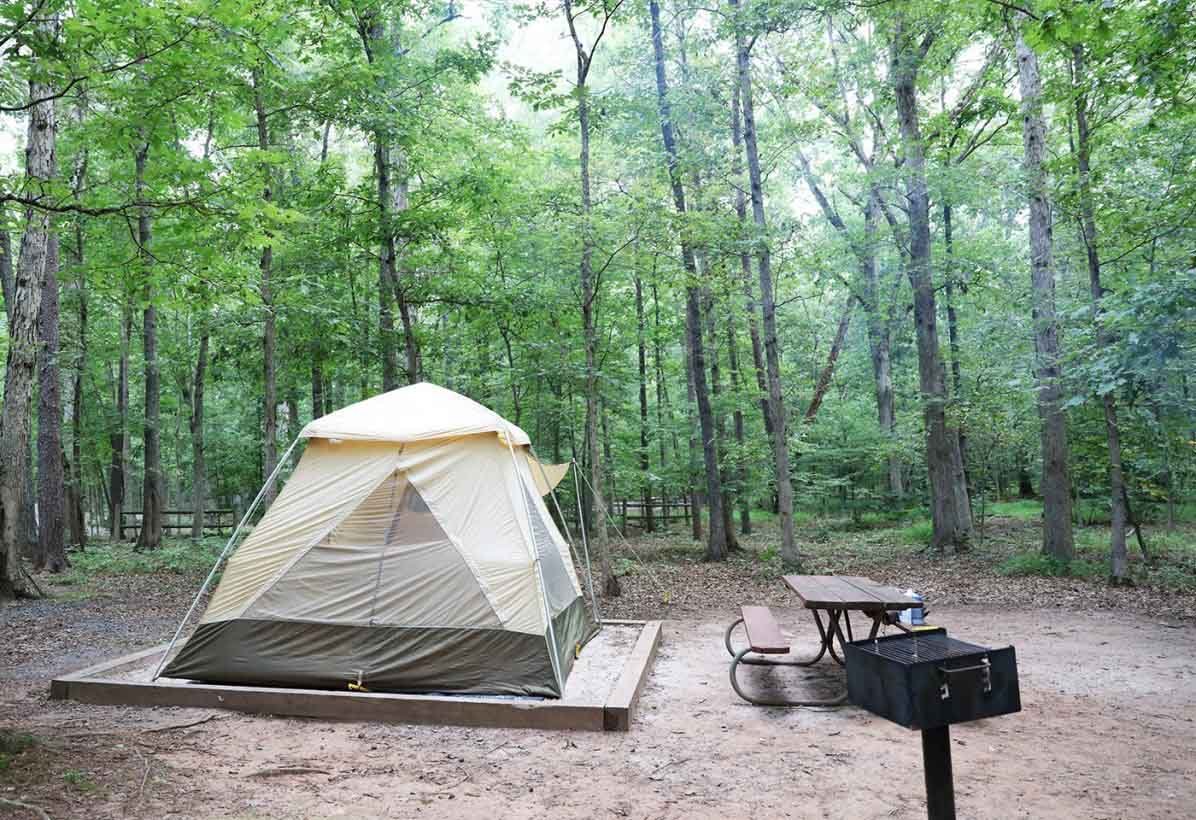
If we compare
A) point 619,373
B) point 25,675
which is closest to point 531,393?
point 619,373

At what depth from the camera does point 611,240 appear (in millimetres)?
10492

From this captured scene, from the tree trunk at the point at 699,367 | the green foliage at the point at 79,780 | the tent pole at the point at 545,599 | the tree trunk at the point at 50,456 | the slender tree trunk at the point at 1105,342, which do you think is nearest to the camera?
the green foliage at the point at 79,780

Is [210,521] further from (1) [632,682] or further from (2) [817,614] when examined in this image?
(2) [817,614]

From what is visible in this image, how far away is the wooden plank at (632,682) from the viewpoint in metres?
5.11

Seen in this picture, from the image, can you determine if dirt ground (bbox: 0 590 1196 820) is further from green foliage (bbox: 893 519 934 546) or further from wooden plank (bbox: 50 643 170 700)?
green foliage (bbox: 893 519 934 546)

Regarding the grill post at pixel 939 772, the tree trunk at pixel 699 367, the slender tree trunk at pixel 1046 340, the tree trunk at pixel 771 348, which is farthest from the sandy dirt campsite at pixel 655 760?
the tree trunk at pixel 699 367

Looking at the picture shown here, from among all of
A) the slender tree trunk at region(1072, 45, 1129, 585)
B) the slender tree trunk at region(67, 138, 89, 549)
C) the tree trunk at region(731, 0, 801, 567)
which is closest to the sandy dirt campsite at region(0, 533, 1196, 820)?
the slender tree trunk at region(1072, 45, 1129, 585)

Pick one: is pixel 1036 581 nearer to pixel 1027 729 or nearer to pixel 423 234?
pixel 1027 729

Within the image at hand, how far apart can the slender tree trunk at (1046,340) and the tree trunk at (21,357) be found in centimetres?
1310

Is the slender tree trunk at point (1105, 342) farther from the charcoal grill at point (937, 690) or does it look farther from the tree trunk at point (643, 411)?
the charcoal grill at point (937, 690)

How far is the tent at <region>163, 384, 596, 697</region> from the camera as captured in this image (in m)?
5.54

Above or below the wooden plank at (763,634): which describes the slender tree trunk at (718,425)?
above

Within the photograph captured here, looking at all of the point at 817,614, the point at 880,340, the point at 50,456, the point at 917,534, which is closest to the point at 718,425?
the point at 917,534

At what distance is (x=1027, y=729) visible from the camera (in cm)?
503
